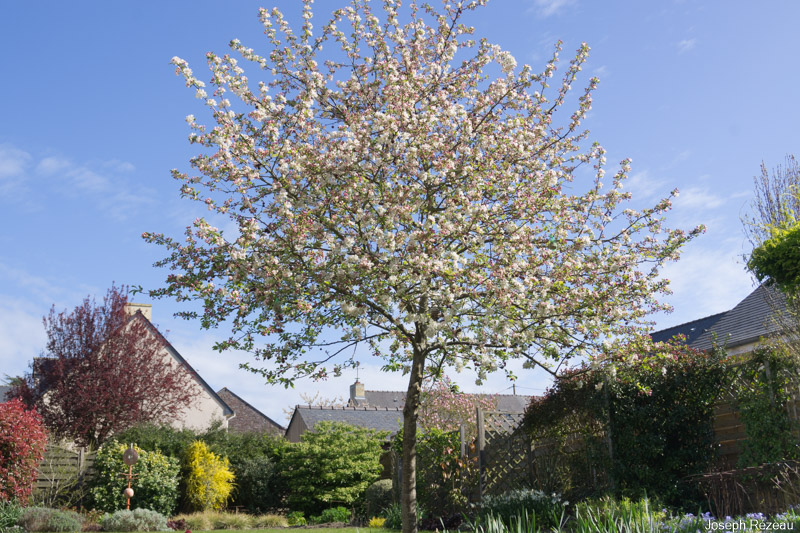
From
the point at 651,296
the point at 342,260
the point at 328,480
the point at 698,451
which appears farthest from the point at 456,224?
the point at 328,480

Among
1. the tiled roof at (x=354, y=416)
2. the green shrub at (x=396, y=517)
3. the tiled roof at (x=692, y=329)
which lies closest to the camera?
the green shrub at (x=396, y=517)

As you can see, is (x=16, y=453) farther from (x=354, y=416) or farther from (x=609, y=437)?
(x=354, y=416)

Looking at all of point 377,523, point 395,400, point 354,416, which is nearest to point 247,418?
point 395,400

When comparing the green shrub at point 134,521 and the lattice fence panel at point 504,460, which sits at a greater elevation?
the lattice fence panel at point 504,460

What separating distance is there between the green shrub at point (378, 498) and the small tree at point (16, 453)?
7445 mm

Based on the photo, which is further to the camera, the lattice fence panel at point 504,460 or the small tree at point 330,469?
the small tree at point 330,469

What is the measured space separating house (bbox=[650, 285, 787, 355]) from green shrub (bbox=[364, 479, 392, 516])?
25.0 feet

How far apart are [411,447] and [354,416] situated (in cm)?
1804

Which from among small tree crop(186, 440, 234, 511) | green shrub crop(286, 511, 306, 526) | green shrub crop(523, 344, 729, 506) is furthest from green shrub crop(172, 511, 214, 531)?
green shrub crop(523, 344, 729, 506)

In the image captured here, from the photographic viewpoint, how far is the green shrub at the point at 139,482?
1545cm

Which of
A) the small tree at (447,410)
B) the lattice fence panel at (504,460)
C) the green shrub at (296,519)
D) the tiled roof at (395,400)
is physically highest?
the tiled roof at (395,400)

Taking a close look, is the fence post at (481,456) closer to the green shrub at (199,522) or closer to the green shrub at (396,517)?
the green shrub at (396,517)

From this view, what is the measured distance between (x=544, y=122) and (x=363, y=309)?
3.92 meters

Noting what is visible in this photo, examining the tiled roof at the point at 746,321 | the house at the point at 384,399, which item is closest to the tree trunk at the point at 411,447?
the tiled roof at the point at 746,321
